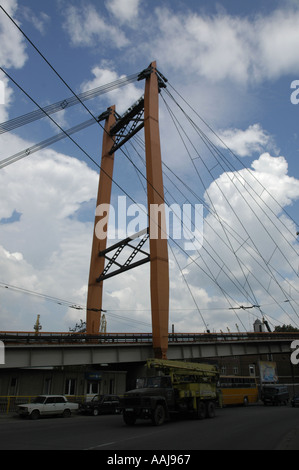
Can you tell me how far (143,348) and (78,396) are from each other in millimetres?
6581

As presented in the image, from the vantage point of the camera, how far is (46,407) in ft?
71.8

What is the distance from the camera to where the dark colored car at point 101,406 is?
24500 mm

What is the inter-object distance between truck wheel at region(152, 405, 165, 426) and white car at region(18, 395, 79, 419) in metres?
8.91

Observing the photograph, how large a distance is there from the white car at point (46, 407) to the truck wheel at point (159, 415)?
8.91 metres

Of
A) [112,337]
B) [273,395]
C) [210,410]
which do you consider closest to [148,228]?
[112,337]

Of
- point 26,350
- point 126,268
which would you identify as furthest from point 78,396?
point 126,268

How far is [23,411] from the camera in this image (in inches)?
822

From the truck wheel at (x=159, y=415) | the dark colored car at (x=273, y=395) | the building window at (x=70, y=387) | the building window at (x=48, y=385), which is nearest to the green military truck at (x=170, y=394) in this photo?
the truck wheel at (x=159, y=415)

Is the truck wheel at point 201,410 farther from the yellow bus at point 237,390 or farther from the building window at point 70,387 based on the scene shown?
the building window at point 70,387

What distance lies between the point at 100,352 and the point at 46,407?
798cm

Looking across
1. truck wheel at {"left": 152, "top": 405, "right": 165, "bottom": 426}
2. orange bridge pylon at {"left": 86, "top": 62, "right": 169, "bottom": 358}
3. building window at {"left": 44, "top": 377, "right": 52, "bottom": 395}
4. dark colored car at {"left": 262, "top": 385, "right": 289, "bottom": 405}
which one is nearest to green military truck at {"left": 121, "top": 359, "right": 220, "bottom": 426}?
truck wheel at {"left": 152, "top": 405, "right": 165, "bottom": 426}

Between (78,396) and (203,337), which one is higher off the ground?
(203,337)

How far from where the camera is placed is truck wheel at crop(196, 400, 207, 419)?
61.8 ft
